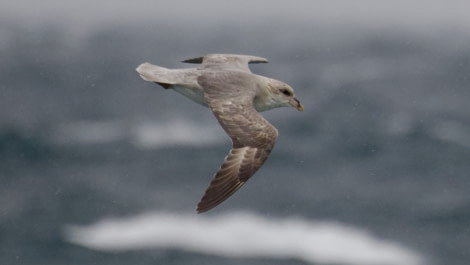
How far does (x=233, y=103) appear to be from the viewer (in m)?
14.1

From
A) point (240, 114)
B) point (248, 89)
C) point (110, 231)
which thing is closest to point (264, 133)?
point (240, 114)

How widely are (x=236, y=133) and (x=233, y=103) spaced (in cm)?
77

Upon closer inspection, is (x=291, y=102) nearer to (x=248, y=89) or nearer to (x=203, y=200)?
(x=248, y=89)

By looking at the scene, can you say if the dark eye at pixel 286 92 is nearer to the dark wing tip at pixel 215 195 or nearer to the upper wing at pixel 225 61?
the upper wing at pixel 225 61

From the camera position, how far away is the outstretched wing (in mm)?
12781

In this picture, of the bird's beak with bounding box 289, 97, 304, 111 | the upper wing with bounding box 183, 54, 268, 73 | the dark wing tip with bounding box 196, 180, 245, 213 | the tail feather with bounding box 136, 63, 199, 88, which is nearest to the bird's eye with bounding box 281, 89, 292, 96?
the bird's beak with bounding box 289, 97, 304, 111

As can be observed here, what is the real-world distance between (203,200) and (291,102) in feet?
11.7

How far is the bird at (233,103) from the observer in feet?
42.5

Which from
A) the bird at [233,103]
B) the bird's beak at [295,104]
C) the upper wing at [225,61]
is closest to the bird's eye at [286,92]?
the bird at [233,103]

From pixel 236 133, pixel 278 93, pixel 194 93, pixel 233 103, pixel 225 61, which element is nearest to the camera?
pixel 236 133

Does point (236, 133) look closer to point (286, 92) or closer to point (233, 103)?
point (233, 103)

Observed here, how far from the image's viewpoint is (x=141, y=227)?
121375 millimetres

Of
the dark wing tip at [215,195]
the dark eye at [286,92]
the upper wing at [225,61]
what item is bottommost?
the upper wing at [225,61]

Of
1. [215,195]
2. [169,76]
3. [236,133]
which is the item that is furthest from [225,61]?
[215,195]
